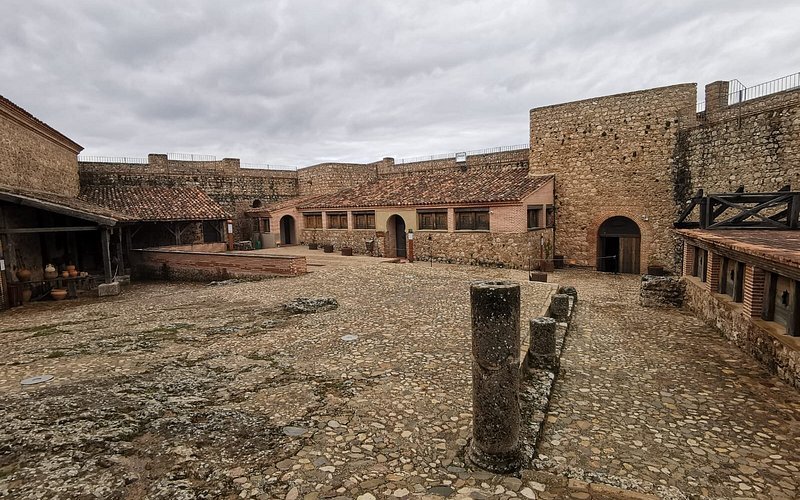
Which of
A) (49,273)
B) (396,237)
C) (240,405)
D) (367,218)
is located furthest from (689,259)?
Result: (49,273)

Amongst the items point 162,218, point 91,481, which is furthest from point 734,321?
point 162,218

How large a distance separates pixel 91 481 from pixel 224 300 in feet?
31.3

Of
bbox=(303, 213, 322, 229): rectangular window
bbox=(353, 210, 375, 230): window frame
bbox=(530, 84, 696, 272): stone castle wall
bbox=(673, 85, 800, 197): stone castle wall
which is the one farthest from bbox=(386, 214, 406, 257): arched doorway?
bbox=(673, 85, 800, 197): stone castle wall

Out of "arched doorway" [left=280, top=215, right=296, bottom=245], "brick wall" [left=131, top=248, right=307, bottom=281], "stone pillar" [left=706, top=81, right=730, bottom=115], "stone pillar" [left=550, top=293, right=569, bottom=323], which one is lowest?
"stone pillar" [left=550, top=293, right=569, bottom=323]

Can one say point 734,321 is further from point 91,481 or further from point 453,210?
point 453,210

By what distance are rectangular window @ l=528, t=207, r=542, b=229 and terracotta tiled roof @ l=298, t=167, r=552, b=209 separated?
115cm

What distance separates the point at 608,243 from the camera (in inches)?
810

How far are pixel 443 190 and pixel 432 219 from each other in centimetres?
214

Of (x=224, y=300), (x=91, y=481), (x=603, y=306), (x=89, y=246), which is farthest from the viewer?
(x=89, y=246)

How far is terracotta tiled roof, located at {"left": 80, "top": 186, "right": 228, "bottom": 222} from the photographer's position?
22.0m

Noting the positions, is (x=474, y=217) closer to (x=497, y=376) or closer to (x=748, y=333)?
(x=748, y=333)

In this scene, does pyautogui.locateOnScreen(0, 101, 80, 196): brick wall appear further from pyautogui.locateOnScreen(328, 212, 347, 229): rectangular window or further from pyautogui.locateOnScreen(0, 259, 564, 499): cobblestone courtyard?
pyautogui.locateOnScreen(328, 212, 347, 229): rectangular window

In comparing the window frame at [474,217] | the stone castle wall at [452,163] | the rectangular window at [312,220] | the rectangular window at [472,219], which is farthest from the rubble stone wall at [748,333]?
the rectangular window at [312,220]

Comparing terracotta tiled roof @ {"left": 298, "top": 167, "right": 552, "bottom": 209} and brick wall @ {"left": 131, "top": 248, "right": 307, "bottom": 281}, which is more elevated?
terracotta tiled roof @ {"left": 298, "top": 167, "right": 552, "bottom": 209}
